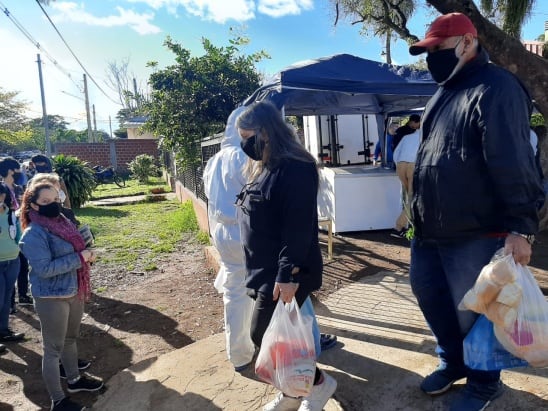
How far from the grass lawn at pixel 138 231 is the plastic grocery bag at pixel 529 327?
504 centimetres

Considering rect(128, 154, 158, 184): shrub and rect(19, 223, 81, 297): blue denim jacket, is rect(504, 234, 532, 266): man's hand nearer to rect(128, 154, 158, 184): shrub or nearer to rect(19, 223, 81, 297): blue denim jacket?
rect(19, 223, 81, 297): blue denim jacket

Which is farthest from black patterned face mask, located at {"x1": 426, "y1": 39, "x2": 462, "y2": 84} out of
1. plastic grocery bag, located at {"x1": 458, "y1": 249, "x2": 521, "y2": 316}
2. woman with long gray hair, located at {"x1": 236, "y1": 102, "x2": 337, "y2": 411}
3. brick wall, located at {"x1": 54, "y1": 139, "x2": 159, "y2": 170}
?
brick wall, located at {"x1": 54, "y1": 139, "x2": 159, "y2": 170}

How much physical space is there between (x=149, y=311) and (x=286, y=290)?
2.85 meters

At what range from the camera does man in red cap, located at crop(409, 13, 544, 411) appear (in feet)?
5.90

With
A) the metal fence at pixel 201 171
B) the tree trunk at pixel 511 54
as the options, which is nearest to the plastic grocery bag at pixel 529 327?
the tree trunk at pixel 511 54

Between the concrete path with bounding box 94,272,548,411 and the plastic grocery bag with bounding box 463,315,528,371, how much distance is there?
438 mm

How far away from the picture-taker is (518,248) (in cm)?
182

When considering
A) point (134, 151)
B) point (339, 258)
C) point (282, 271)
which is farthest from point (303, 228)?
point (134, 151)

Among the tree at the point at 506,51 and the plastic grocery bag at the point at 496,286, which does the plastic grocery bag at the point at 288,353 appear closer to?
the plastic grocery bag at the point at 496,286

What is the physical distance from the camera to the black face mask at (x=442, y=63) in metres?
2.08

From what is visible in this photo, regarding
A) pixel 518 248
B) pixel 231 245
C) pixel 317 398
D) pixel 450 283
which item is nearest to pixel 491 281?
pixel 518 248

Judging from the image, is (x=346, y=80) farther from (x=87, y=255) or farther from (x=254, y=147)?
(x=87, y=255)

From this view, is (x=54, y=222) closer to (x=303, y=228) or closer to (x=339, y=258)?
(x=303, y=228)

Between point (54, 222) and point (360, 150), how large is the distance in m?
8.71
